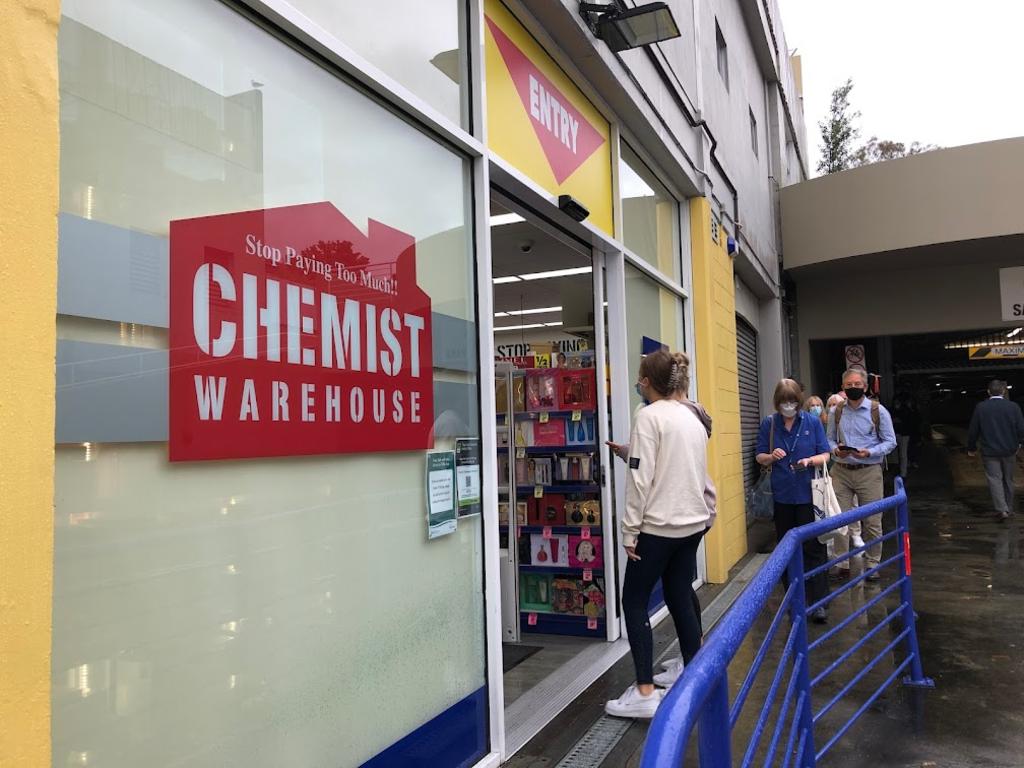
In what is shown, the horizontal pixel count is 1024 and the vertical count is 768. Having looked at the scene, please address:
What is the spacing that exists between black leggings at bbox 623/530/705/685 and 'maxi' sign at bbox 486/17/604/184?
211 centimetres

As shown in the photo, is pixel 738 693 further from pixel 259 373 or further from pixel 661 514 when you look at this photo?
pixel 259 373

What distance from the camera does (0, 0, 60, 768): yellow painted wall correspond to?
1.43 m

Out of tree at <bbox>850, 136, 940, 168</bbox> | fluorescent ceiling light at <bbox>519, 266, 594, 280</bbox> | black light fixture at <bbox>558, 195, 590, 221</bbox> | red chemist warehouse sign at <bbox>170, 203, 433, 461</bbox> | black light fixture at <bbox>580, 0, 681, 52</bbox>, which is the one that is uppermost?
tree at <bbox>850, 136, 940, 168</bbox>

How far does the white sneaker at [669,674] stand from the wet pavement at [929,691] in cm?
18

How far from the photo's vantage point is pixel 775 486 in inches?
214

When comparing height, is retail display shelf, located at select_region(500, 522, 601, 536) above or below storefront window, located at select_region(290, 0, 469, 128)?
below

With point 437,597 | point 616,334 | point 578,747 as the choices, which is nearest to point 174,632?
point 437,597

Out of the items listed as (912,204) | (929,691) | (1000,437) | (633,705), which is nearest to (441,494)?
(633,705)

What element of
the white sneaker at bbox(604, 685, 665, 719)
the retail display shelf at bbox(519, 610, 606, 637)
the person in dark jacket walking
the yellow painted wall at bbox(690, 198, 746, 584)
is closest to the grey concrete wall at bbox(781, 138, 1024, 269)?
the person in dark jacket walking

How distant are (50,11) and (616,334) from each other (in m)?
4.07

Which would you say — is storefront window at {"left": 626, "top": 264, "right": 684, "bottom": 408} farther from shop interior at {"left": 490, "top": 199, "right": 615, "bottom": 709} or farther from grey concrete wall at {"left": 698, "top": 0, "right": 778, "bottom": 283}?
grey concrete wall at {"left": 698, "top": 0, "right": 778, "bottom": 283}

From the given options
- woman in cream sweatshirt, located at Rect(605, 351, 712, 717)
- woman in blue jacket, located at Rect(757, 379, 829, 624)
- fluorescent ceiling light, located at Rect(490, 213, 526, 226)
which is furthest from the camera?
fluorescent ceiling light, located at Rect(490, 213, 526, 226)

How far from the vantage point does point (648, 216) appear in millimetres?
6406

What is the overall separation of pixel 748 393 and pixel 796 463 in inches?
247
